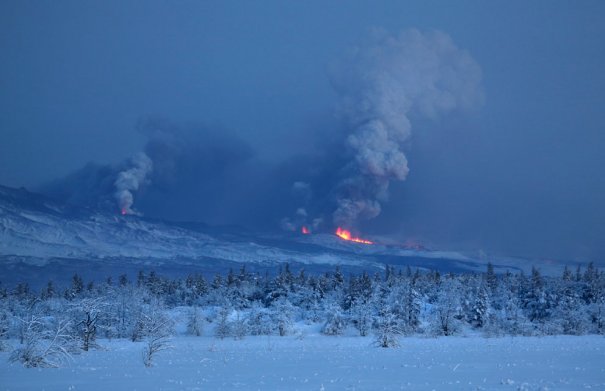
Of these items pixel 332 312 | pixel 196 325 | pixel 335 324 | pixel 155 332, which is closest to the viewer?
pixel 155 332

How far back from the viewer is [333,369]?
2614 centimetres

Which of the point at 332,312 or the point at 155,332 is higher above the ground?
the point at 332,312

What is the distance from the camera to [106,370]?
27.0 metres

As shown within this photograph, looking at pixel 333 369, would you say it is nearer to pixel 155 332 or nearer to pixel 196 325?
pixel 155 332

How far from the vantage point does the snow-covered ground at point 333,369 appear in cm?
2105

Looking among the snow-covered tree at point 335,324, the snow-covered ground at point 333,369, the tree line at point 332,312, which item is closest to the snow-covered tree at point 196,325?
the tree line at point 332,312

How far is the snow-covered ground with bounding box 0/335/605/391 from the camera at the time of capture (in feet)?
69.1

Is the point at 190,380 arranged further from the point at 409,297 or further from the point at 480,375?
the point at 409,297

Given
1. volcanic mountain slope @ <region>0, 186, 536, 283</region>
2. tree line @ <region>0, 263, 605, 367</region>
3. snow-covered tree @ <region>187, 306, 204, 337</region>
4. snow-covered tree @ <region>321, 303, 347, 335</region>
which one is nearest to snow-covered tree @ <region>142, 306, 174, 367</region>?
tree line @ <region>0, 263, 605, 367</region>

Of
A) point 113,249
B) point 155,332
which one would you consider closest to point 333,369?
point 155,332

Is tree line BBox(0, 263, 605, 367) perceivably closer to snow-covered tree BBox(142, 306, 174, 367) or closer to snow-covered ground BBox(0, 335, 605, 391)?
snow-covered tree BBox(142, 306, 174, 367)

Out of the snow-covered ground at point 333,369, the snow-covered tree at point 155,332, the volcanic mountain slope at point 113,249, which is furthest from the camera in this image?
the volcanic mountain slope at point 113,249

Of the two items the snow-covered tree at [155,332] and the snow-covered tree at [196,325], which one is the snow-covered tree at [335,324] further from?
the snow-covered tree at [155,332]

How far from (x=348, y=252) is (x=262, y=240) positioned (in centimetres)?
3770
